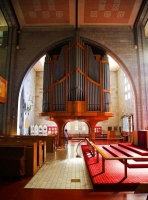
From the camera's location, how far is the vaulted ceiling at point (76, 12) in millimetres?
9438

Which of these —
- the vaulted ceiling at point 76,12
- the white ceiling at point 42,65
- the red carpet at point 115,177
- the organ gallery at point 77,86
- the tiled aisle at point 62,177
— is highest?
the vaulted ceiling at point 76,12

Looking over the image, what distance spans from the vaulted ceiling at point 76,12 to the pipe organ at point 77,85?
3.79 ft

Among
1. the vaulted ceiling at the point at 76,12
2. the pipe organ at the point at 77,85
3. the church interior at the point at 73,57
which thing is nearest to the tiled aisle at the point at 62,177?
the church interior at the point at 73,57

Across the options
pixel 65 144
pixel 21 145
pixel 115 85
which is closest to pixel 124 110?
pixel 115 85

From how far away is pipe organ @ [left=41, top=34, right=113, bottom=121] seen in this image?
950 cm

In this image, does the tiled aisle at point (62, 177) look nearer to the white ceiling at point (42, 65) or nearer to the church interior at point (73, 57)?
the church interior at point (73, 57)

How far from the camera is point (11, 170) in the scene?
440cm

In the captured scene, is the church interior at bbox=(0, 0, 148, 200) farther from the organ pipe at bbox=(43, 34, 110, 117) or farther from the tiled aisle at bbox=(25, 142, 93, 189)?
the tiled aisle at bbox=(25, 142, 93, 189)

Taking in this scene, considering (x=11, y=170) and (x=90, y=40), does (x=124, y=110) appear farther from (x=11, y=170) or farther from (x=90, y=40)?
(x=11, y=170)

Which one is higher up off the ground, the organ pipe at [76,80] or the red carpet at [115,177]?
the organ pipe at [76,80]

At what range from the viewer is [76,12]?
32.7ft

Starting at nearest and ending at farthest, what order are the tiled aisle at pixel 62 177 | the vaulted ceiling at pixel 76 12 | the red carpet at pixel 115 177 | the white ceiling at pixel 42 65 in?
the red carpet at pixel 115 177 < the tiled aisle at pixel 62 177 < the vaulted ceiling at pixel 76 12 < the white ceiling at pixel 42 65

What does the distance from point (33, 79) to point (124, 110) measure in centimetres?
901

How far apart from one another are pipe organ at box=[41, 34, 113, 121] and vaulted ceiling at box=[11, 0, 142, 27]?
116 cm
